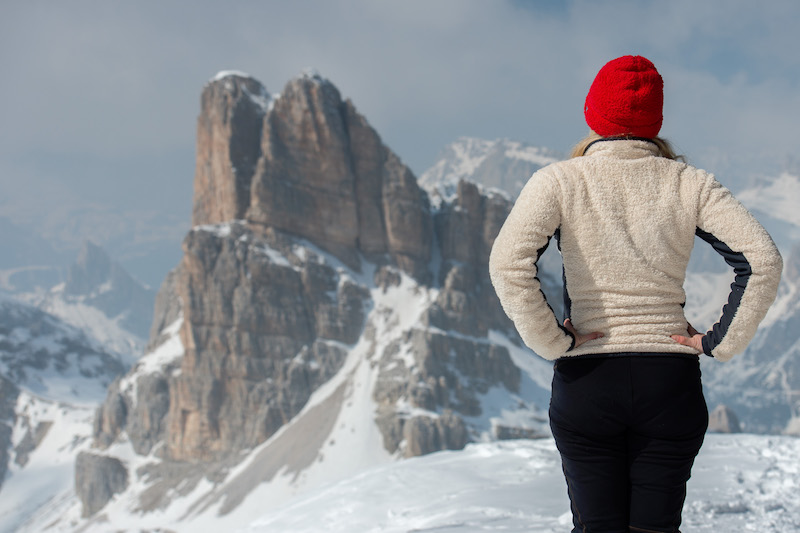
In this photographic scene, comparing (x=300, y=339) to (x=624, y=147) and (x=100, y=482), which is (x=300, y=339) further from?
(x=624, y=147)

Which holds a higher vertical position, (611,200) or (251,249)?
(251,249)

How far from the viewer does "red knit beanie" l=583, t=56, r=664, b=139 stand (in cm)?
436

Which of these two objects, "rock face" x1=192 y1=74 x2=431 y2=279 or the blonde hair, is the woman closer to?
the blonde hair

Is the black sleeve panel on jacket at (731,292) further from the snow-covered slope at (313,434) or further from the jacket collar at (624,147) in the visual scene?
the snow-covered slope at (313,434)

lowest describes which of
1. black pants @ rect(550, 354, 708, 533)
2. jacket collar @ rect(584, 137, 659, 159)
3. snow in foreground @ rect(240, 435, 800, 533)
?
snow in foreground @ rect(240, 435, 800, 533)

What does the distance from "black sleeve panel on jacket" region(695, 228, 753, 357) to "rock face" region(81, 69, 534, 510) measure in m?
107

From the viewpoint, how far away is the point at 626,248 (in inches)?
166

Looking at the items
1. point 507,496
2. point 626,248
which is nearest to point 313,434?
point 507,496

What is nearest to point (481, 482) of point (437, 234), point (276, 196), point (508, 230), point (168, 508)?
point (508, 230)

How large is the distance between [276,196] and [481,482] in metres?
127

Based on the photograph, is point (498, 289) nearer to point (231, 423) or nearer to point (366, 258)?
point (231, 423)

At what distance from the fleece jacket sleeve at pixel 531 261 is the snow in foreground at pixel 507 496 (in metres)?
4.44

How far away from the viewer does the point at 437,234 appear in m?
150

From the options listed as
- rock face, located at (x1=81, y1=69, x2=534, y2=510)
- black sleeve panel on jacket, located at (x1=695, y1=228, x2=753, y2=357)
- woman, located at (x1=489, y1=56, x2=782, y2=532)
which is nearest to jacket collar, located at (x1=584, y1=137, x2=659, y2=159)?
woman, located at (x1=489, y1=56, x2=782, y2=532)
